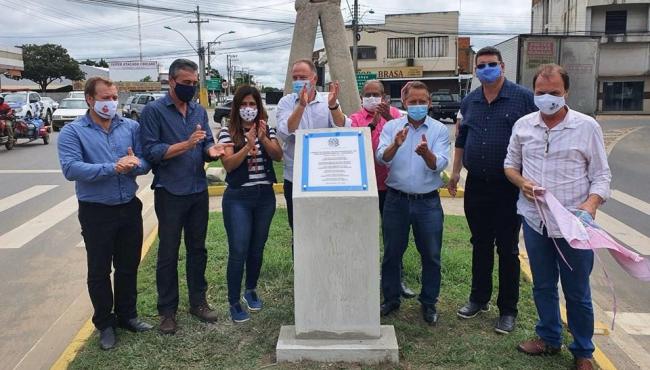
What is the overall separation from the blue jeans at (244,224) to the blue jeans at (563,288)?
1925mm

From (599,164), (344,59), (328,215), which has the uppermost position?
(344,59)

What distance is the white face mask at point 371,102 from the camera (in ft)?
15.9

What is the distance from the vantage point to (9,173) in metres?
13.5

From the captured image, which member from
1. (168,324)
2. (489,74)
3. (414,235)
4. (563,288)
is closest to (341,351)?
(414,235)

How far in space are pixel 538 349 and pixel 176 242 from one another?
8.91 feet

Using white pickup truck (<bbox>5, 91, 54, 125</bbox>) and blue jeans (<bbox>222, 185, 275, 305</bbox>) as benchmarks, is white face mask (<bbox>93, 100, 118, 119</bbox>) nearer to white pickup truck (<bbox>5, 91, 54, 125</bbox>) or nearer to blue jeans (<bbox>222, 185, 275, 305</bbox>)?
blue jeans (<bbox>222, 185, 275, 305</bbox>)

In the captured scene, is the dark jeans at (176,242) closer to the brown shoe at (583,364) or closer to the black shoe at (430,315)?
the black shoe at (430,315)

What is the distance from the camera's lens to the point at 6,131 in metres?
17.6

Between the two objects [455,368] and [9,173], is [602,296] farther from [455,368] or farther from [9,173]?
[9,173]

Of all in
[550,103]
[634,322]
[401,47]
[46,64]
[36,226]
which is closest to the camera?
[550,103]

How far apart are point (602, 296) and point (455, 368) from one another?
252 cm

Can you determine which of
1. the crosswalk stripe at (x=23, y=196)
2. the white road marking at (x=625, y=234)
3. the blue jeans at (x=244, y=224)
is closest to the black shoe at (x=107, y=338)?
the blue jeans at (x=244, y=224)

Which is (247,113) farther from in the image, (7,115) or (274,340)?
(7,115)

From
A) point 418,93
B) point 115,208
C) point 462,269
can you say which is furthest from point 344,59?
point 115,208
